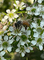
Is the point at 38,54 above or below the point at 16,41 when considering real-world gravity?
below

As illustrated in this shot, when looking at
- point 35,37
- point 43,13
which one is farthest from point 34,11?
point 35,37

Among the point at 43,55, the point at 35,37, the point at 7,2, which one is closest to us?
the point at 35,37

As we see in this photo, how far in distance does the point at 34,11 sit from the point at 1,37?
0.27m

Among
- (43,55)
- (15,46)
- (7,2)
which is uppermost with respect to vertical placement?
(7,2)

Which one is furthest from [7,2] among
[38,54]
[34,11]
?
[34,11]

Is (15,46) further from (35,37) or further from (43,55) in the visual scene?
(43,55)

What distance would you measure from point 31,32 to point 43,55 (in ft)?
1.76

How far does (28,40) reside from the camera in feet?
2.26

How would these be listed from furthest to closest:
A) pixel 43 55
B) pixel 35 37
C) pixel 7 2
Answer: pixel 7 2 < pixel 43 55 < pixel 35 37

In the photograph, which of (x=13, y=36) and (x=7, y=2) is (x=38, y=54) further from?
(x=7, y=2)

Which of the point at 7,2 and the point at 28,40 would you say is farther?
the point at 7,2

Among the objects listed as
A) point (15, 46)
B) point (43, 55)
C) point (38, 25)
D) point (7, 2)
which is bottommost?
point (43, 55)

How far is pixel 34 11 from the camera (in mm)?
758

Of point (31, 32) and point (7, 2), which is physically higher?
point (7, 2)
